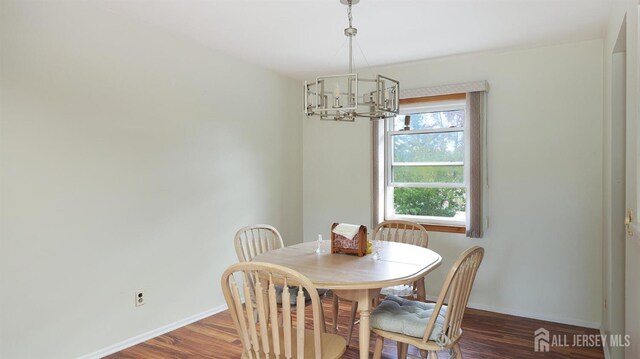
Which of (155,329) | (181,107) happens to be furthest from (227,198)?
(155,329)

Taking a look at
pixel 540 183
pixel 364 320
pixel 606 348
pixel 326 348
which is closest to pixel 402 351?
pixel 364 320

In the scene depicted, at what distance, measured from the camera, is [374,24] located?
2990 millimetres

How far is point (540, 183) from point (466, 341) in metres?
1.49

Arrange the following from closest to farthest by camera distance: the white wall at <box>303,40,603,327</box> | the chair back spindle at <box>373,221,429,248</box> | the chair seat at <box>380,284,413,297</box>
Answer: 1. the chair seat at <box>380,284,413,297</box>
2. the chair back spindle at <box>373,221,429,248</box>
3. the white wall at <box>303,40,603,327</box>

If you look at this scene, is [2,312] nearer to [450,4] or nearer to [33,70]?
[33,70]

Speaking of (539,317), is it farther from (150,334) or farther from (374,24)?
(150,334)

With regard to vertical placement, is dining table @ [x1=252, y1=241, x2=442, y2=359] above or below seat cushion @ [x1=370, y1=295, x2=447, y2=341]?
above

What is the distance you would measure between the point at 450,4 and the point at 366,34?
73 centimetres

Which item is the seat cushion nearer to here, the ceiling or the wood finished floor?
the wood finished floor

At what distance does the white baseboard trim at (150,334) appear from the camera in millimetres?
2773

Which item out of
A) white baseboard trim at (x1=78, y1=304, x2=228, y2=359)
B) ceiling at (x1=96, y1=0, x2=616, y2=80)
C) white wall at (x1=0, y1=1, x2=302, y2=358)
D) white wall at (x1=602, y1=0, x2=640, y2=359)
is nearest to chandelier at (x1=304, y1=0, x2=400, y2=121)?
ceiling at (x1=96, y1=0, x2=616, y2=80)

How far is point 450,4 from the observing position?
2.65 m

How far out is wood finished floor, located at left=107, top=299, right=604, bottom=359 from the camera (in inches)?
111

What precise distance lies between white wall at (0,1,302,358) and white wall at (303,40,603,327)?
6.94 ft
